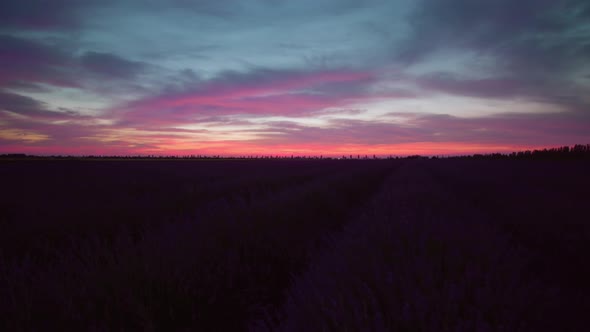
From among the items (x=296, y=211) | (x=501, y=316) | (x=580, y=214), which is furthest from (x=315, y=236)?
(x=580, y=214)

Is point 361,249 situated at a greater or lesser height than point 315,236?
greater

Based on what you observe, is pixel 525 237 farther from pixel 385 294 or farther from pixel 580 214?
pixel 385 294

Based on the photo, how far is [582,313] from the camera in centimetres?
203

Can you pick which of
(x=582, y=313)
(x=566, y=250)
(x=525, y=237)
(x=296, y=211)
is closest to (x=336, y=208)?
(x=296, y=211)

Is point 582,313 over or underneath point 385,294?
underneath

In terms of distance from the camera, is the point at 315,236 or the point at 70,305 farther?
the point at 315,236

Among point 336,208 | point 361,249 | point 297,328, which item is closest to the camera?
point 297,328

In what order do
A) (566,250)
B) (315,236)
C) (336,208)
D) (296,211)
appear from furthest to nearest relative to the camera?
(336,208), (296,211), (315,236), (566,250)

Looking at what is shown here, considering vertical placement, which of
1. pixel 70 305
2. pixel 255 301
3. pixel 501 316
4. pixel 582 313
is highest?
pixel 501 316

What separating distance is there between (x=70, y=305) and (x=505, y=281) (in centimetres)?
263

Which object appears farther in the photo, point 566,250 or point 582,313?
point 566,250

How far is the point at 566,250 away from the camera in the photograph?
358 cm

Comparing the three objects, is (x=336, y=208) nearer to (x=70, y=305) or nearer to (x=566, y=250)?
(x=566, y=250)

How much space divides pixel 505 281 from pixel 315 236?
8.51 ft
